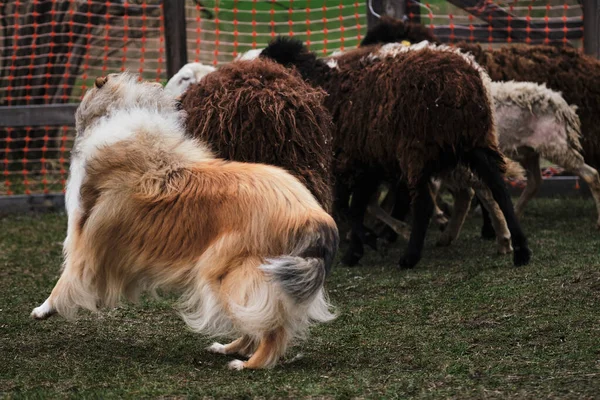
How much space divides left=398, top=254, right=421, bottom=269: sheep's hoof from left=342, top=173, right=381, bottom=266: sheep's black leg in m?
0.47

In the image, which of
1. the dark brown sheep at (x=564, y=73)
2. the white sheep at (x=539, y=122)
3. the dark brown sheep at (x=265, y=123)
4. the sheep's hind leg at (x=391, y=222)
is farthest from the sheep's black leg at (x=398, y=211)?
the dark brown sheep at (x=265, y=123)

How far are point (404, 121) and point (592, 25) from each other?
414cm

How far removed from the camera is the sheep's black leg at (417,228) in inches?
266

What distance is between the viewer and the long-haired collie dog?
3.99m

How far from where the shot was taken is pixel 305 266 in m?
3.93

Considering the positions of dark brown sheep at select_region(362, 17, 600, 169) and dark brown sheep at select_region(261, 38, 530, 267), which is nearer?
dark brown sheep at select_region(261, 38, 530, 267)

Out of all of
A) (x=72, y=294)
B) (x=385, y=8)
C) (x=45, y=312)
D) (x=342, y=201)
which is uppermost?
(x=385, y=8)

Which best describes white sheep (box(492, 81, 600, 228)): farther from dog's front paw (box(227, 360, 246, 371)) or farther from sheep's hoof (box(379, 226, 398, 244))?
dog's front paw (box(227, 360, 246, 371))

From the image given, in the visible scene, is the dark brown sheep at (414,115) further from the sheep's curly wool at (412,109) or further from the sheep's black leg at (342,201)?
the sheep's black leg at (342,201)

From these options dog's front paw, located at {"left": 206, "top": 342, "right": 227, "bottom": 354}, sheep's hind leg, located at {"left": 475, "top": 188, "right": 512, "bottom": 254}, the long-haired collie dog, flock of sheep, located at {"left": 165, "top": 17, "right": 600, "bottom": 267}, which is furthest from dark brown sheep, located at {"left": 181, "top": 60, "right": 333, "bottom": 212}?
sheep's hind leg, located at {"left": 475, "top": 188, "right": 512, "bottom": 254}

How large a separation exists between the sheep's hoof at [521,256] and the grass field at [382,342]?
0.08 meters

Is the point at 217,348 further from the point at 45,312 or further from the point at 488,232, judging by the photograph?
the point at 488,232

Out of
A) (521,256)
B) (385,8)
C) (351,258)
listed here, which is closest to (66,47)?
(385,8)

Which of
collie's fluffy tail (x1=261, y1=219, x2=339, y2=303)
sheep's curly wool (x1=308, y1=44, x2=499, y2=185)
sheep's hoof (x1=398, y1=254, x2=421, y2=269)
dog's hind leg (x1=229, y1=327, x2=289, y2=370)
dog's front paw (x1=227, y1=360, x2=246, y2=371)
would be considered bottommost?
sheep's hoof (x1=398, y1=254, x2=421, y2=269)
